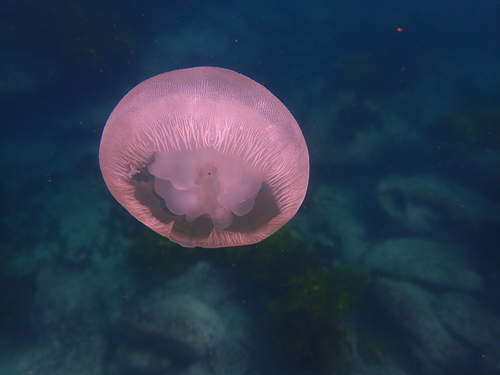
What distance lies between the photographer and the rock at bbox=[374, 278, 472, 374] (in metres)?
5.30

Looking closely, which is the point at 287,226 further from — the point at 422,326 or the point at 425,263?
the point at 422,326

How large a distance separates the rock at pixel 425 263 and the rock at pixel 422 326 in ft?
0.84

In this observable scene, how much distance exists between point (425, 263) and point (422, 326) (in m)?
1.27

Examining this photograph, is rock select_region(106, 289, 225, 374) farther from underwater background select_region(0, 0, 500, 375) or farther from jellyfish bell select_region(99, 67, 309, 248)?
jellyfish bell select_region(99, 67, 309, 248)

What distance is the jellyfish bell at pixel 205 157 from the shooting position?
279cm

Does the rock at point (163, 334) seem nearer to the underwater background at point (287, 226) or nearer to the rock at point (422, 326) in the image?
the underwater background at point (287, 226)

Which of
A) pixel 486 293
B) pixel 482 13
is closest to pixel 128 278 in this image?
pixel 486 293

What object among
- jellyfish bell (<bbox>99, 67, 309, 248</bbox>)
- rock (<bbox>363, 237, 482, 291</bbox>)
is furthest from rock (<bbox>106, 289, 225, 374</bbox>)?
rock (<bbox>363, 237, 482, 291</bbox>)

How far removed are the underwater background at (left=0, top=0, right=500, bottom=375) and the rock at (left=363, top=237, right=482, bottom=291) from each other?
38 millimetres

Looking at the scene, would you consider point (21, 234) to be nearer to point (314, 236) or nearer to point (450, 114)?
point (314, 236)

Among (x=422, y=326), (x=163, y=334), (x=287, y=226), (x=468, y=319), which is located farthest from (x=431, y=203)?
(x=163, y=334)

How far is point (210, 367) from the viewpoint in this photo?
17.8 ft

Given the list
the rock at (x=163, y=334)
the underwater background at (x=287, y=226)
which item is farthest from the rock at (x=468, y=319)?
the rock at (x=163, y=334)

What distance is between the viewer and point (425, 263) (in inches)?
231
